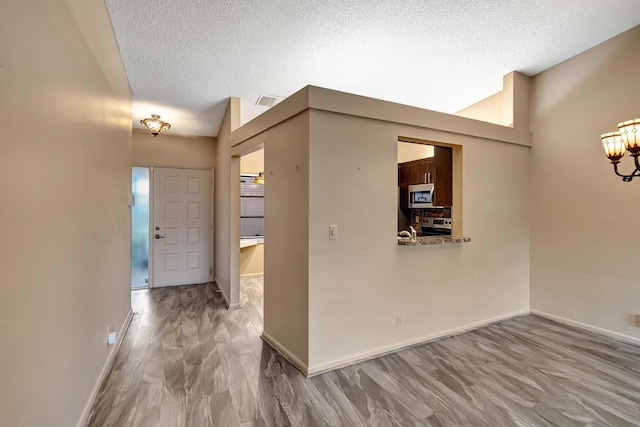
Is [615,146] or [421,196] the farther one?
[421,196]

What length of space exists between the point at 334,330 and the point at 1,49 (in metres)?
2.54

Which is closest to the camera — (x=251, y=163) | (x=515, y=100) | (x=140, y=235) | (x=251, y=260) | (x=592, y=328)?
(x=592, y=328)

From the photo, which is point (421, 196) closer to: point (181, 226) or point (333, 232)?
point (333, 232)

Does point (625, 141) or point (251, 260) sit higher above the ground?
point (625, 141)

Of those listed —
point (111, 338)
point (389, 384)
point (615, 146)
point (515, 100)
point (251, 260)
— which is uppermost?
point (515, 100)

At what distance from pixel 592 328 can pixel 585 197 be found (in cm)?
147

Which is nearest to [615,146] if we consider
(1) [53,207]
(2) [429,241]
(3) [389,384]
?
(2) [429,241]

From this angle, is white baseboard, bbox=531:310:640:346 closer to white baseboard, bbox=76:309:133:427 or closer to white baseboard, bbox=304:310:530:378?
white baseboard, bbox=304:310:530:378

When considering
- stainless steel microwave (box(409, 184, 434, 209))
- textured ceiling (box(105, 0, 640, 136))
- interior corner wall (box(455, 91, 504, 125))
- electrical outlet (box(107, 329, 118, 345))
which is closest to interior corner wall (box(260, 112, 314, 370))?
textured ceiling (box(105, 0, 640, 136))

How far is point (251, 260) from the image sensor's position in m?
6.09

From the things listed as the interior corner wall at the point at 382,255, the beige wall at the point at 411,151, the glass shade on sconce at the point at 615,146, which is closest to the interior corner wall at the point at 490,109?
the interior corner wall at the point at 382,255

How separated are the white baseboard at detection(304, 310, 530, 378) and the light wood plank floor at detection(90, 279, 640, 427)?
0.06m

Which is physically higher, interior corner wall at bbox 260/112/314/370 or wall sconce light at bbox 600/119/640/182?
wall sconce light at bbox 600/119/640/182

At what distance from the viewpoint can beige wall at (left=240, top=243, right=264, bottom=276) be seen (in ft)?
19.8
